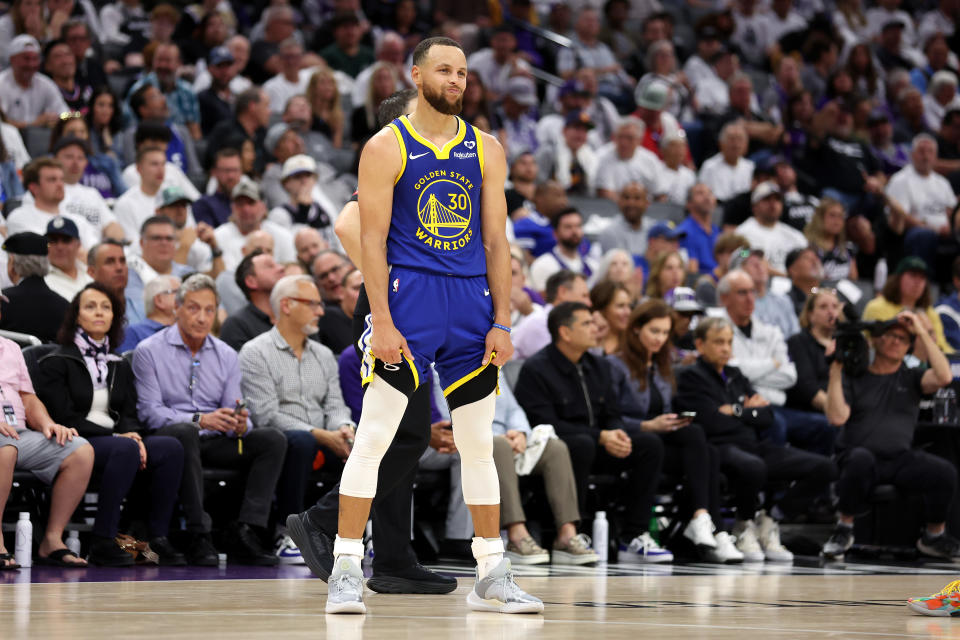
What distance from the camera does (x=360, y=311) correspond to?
5074 millimetres

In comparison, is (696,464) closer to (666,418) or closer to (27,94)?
(666,418)

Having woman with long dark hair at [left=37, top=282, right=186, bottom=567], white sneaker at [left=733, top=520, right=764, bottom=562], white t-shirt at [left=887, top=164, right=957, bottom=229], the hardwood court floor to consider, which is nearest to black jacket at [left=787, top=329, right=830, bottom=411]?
white sneaker at [left=733, top=520, right=764, bottom=562]

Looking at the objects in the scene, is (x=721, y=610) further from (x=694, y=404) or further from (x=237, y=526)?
(x=694, y=404)

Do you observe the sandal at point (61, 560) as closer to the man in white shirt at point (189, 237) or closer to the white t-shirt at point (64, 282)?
the white t-shirt at point (64, 282)

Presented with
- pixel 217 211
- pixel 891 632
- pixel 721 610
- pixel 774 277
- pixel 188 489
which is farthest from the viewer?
pixel 774 277

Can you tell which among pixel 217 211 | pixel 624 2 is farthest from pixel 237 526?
pixel 624 2

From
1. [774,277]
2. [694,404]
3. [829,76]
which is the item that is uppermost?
[829,76]

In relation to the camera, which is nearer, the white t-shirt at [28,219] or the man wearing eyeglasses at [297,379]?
the man wearing eyeglasses at [297,379]

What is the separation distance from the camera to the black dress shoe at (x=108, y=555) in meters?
6.55

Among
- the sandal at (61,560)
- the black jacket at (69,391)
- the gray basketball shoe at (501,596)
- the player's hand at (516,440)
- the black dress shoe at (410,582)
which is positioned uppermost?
the black jacket at (69,391)

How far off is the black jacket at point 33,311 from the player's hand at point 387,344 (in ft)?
12.0

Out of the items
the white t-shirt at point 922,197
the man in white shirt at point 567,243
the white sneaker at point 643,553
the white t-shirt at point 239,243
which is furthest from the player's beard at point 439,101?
the white t-shirt at point 922,197

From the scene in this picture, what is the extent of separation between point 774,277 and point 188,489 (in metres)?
6.29

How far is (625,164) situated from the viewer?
13.5m
